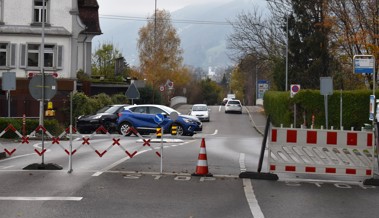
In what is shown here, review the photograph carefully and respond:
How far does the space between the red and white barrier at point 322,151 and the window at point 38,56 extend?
32.6 m

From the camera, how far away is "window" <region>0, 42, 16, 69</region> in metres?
43.3

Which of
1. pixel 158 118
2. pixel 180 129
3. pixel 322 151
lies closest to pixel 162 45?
pixel 180 129

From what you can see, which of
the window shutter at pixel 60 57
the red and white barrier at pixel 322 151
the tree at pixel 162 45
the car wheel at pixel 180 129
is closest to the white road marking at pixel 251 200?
the red and white barrier at pixel 322 151

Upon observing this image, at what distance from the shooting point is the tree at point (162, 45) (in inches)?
2977

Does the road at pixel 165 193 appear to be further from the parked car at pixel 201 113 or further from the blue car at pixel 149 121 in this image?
the parked car at pixel 201 113

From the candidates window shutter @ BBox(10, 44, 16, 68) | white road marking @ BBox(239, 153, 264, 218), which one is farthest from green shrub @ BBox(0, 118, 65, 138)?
white road marking @ BBox(239, 153, 264, 218)

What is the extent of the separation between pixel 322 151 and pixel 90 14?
40921 mm

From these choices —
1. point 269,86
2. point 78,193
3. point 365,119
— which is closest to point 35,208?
point 78,193

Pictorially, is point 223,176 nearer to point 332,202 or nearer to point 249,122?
point 332,202

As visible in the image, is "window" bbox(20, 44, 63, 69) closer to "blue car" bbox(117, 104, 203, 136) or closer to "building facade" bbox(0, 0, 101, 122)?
"building facade" bbox(0, 0, 101, 122)

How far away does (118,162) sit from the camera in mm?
16578

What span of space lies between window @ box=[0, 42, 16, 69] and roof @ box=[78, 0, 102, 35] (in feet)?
27.8

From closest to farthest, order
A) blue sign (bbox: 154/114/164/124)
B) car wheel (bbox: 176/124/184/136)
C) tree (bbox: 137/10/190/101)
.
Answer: blue sign (bbox: 154/114/164/124)
car wheel (bbox: 176/124/184/136)
tree (bbox: 137/10/190/101)

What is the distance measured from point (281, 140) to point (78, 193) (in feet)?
14.7
